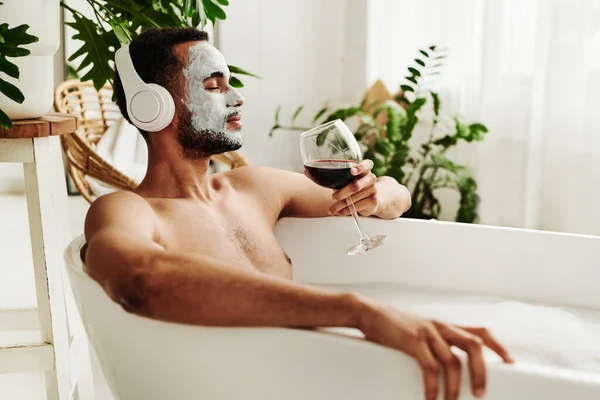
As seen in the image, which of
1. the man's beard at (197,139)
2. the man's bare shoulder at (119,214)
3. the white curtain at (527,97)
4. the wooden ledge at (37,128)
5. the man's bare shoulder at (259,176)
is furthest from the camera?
the white curtain at (527,97)

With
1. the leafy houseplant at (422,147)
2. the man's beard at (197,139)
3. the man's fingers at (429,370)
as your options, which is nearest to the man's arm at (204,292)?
the man's fingers at (429,370)

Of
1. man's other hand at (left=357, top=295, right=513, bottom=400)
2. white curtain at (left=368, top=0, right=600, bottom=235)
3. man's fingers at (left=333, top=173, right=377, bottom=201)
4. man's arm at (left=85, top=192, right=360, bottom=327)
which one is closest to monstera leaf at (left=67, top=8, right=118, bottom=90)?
man's fingers at (left=333, top=173, right=377, bottom=201)

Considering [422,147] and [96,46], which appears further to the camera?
[422,147]

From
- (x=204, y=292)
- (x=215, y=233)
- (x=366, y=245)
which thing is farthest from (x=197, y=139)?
(x=204, y=292)

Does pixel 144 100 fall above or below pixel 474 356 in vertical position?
above

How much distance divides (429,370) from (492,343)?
9cm

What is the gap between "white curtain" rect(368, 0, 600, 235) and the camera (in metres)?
2.78

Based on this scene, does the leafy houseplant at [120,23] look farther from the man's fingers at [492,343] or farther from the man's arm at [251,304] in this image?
the man's fingers at [492,343]

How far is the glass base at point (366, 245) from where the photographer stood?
1.57 m

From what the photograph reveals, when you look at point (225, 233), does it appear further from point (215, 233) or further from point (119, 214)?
point (119, 214)

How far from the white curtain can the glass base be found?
144 centimetres

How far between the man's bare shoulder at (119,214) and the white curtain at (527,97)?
195 centimetres

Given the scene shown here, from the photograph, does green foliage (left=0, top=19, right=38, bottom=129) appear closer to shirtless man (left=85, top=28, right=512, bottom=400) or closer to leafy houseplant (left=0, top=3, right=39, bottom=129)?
leafy houseplant (left=0, top=3, right=39, bottom=129)

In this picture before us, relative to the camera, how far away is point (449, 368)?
0.89 m
